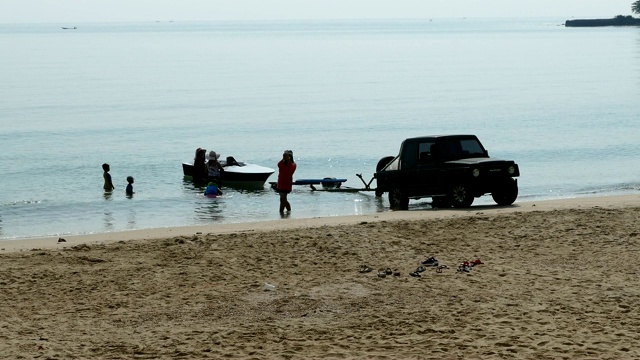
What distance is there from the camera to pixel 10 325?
1119cm

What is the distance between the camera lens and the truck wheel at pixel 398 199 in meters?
22.8

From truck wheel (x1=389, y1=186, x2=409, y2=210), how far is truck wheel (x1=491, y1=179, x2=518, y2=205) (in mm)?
2063

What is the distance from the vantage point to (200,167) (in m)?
32.3

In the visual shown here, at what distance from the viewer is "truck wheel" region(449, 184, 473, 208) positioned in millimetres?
21469

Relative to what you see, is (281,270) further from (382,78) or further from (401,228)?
(382,78)

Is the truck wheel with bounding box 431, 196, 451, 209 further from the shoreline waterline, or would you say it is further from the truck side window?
the truck side window

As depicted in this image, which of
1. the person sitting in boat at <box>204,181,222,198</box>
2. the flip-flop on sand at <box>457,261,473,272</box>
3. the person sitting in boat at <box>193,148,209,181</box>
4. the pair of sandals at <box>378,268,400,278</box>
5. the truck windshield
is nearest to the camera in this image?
the pair of sandals at <box>378,268,400,278</box>

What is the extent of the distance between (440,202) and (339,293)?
35.0ft

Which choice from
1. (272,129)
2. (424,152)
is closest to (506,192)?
(424,152)

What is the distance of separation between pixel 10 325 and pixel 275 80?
9049 cm

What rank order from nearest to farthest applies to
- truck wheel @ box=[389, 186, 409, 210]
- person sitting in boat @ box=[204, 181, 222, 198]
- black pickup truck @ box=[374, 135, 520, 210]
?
black pickup truck @ box=[374, 135, 520, 210] < truck wheel @ box=[389, 186, 409, 210] < person sitting in boat @ box=[204, 181, 222, 198]

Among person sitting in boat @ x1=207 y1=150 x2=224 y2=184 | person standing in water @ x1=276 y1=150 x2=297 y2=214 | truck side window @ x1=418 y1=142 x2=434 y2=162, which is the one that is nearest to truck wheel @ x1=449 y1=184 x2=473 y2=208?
truck side window @ x1=418 y1=142 x2=434 y2=162

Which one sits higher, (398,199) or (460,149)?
(460,149)

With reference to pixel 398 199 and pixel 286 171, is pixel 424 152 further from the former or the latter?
pixel 286 171
